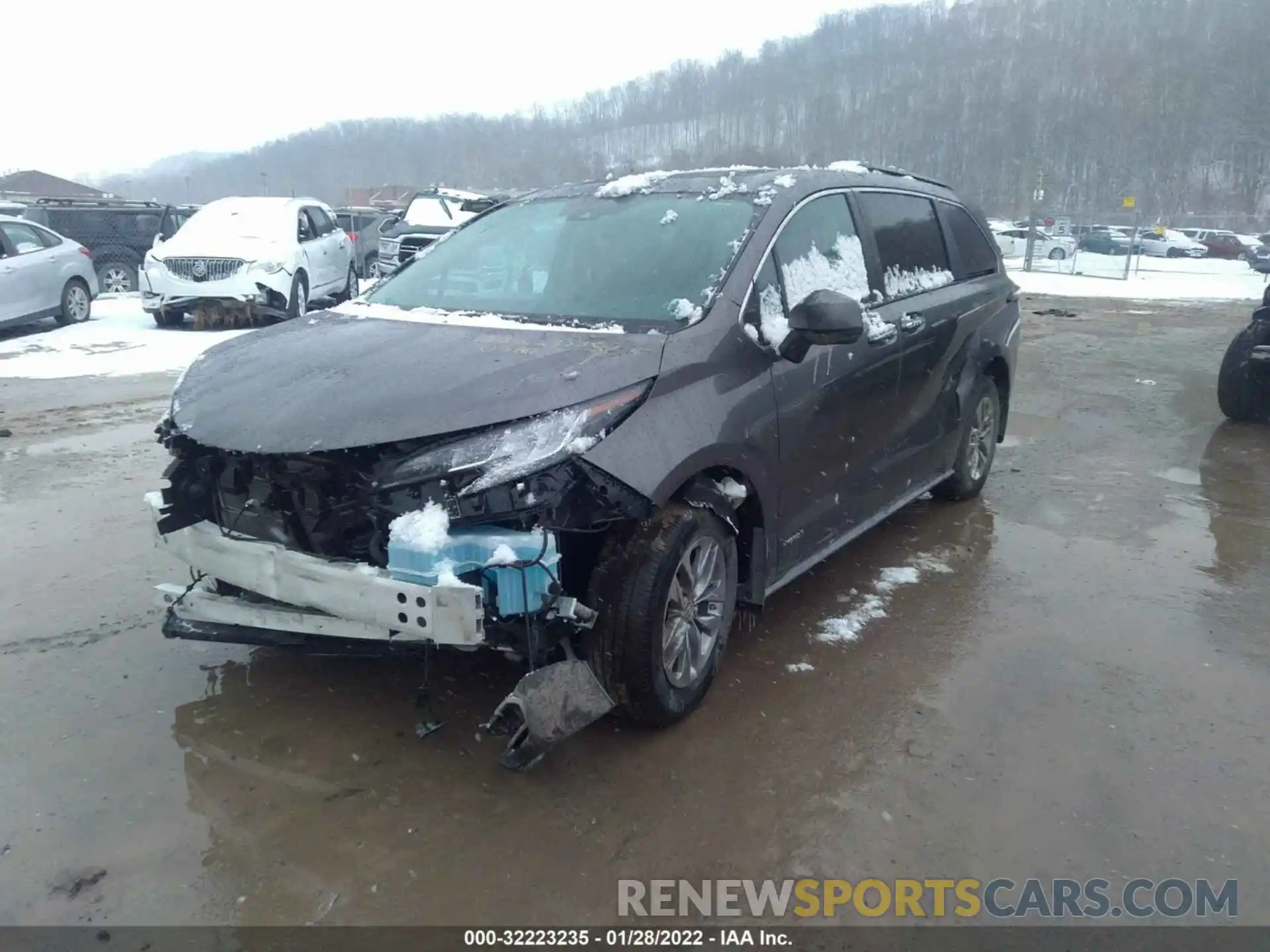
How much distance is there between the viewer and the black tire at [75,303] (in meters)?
12.3

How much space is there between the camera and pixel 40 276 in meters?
11.7

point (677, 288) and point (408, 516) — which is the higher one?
point (677, 288)

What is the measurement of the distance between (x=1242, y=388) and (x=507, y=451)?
24.1ft

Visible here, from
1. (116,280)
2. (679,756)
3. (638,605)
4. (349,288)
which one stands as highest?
(116,280)

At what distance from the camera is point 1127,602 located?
418 cm

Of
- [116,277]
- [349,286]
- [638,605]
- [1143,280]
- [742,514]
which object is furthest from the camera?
[1143,280]

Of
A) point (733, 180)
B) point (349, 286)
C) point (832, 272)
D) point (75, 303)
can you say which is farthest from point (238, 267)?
point (832, 272)

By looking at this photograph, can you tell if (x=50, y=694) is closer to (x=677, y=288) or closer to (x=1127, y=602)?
(x=677, y=288)

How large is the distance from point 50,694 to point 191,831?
1.08 meters

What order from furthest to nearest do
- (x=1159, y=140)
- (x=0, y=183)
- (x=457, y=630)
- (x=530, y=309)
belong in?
(x=1159, y=140), (x=0, y=183), (x=530, y=309), (x=457, y=630)

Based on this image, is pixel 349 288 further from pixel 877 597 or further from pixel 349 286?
pixel 877 597

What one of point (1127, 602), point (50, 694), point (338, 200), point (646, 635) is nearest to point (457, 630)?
point (646, 635)

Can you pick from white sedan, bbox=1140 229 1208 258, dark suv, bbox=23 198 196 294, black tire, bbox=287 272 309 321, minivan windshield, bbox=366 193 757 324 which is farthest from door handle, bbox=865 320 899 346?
white sedan, bbox=1140 229 1208 258

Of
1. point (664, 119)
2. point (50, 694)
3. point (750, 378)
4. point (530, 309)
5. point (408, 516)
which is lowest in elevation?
point (50, 694)
